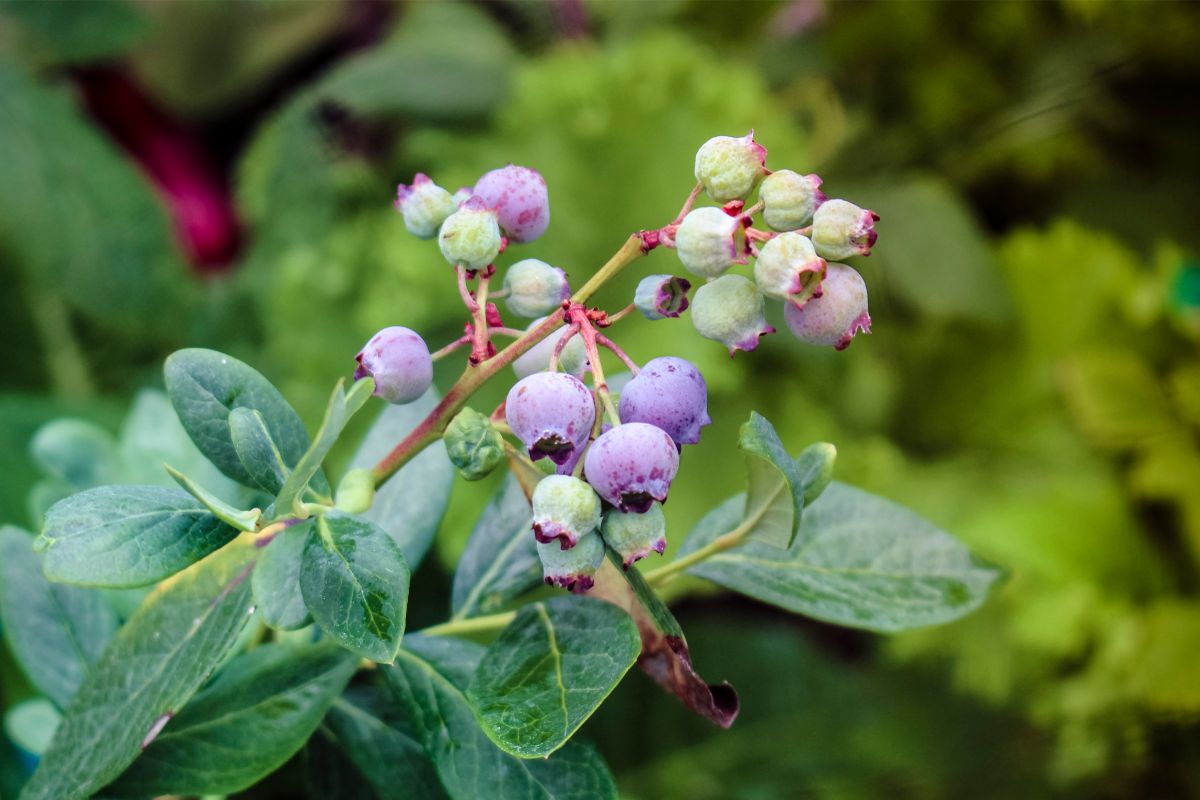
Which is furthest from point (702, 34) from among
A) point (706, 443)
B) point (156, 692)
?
point (156, 692)

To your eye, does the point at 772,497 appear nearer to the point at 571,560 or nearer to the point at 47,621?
the point at 571,560

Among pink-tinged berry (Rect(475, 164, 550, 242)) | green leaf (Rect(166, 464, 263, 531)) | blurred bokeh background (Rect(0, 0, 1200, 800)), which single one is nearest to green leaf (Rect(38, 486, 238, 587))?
green leaf (Rect(166, 464, 263, 531))

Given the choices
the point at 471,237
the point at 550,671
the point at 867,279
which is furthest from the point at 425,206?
the point at 867,279

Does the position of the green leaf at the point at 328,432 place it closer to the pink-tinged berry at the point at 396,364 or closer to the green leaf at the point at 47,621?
the pink-tinged berry at the point at 396,364

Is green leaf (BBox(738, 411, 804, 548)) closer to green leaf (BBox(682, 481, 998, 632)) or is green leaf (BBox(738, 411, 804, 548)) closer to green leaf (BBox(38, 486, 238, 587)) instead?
green leaf (BBox(682, 481, 998, 632))

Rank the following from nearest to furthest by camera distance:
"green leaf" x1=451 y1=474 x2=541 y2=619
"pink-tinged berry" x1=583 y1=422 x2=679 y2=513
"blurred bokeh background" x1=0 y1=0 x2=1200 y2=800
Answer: "pink-tinged berry" x1=583 y1=422 x2=679 y2=513
"green leaf" x1=451 y1=474 x2=541 y2=619
"blurred bokeh background" x1=0 y1=0 x2=1200 y2=800
